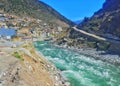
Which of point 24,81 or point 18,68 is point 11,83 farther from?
point 18,68

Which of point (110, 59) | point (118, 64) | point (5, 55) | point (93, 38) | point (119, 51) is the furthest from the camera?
point (93, 38)

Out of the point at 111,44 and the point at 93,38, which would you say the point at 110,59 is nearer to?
the point at 111,44

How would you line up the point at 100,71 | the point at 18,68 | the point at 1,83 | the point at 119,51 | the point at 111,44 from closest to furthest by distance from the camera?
1. the point at 1,83
2. the point at 18,68
3. the point at 100,71
4. the point at 119,51
5. the point at 111,44

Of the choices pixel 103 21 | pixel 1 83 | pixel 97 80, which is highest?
pixel 103 21

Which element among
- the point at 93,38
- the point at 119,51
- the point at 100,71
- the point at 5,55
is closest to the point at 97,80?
the point at 100,71

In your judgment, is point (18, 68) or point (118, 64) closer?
point (18, 68)

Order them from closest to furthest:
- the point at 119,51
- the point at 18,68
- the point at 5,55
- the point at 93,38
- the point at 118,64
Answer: the point at 18,68 < the point at 5,55 < the point at 118,64 < the point at 119,51 < the point at 93,38

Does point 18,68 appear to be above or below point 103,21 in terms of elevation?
below

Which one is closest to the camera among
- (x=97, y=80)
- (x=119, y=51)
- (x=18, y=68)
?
(x=18, y=68)

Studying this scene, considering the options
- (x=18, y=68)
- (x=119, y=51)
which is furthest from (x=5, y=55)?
(x=119, y=51)
